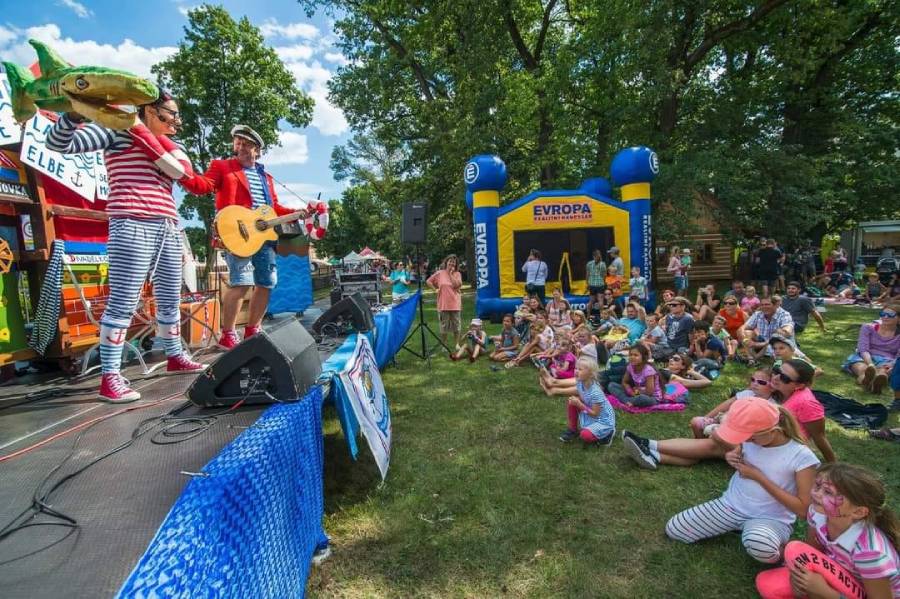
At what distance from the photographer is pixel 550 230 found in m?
11.5

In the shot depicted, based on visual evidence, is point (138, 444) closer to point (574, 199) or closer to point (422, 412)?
point (422, 412)

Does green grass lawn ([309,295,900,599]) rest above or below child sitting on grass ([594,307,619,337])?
below

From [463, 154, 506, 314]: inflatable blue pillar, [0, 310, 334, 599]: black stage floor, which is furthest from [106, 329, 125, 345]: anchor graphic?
[463, 154, 506, 314]: inflatable blue pillar

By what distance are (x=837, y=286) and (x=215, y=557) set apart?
1973 centimetres

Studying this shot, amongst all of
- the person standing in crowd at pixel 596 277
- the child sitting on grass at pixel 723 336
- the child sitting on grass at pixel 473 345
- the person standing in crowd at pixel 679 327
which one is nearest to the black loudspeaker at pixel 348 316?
the child sitting on grass at pixel 473 345

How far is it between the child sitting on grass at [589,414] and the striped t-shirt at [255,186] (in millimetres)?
3295

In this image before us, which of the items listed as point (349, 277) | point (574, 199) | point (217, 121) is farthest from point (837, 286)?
point (217, 121)

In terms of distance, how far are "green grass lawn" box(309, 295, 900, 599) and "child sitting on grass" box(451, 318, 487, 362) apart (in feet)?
8.55

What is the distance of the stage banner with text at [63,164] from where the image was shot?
3.77 m

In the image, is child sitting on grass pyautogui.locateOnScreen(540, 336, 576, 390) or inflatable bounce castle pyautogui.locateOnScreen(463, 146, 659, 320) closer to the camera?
child sitting on grass pyautogui.locateOnScreen(540, 336, 576, 390)

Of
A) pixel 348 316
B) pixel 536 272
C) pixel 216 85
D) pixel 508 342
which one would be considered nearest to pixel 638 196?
pixel 536 272

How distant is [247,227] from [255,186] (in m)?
0.44

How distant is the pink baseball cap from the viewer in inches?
98.3

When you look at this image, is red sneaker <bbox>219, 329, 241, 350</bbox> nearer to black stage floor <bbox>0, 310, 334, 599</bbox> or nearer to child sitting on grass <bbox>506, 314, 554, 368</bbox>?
black stage floor <bbox>0, 310, 334, 599</bbox>
